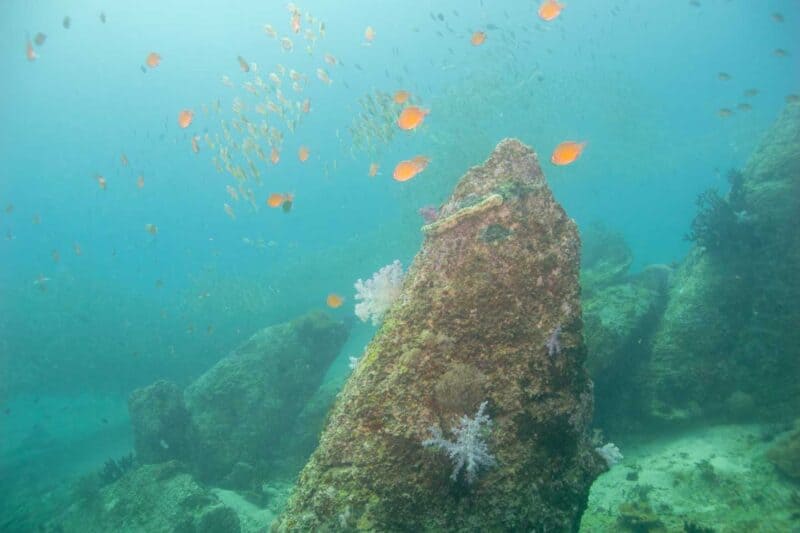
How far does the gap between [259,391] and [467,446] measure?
11549 mm

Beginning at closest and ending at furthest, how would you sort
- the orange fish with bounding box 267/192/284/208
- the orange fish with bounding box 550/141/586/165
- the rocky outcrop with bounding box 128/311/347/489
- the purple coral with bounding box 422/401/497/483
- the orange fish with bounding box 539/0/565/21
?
the purple coral with bounding box 422/401/497/483
the orange fish with bounding box 550/141/586/165
the orange fish with bounding box 539/0/565/21
the orange fish with bounding box 267/192/284/208
the rocky outcrop with bounding box 128/311/347/489

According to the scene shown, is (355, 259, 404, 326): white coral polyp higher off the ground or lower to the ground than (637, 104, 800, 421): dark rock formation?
higher

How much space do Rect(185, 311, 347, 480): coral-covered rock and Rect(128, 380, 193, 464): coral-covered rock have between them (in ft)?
1.37

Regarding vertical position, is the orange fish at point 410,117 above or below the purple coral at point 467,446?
above

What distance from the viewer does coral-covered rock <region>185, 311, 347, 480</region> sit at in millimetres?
11820

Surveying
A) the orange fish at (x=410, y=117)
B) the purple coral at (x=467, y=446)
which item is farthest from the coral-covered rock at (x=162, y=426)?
the purple coral at (x=467, y=446)

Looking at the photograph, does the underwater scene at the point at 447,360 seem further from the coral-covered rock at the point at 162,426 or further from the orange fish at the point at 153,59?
the orange fish at the point at 153,59

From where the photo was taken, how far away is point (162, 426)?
11.9m

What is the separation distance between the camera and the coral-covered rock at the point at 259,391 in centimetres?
1182

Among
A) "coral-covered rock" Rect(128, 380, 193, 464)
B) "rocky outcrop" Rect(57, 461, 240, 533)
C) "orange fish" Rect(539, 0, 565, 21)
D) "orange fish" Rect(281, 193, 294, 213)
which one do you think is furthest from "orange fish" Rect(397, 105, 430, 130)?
"coral-covered rock" Rect(128, 380, 193, 464)

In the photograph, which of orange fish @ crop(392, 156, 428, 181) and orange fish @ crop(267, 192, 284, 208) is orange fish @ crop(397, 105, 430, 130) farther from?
orange fish @ crop(267, 192, 284, 208)

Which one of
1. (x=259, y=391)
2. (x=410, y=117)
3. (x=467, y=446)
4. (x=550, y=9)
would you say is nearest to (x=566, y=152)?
(x=410, y=117)

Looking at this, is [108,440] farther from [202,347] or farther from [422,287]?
[422,287]

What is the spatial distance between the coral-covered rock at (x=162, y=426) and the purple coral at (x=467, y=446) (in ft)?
39.5
